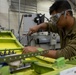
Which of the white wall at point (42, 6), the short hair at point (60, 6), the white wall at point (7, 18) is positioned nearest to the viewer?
the short hair at point (60, 6)

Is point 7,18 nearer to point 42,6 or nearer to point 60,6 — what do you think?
point 42,6

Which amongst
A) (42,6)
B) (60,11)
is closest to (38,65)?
(60,11)

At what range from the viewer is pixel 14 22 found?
20.4 ft

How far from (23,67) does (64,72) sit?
397 millimetres

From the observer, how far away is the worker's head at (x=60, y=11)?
5.17 feet

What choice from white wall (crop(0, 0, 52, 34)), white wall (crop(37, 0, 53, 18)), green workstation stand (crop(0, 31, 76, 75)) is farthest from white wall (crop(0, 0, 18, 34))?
green workstation stand (crop(0, 31, 76, 75))

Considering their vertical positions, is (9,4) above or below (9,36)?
above

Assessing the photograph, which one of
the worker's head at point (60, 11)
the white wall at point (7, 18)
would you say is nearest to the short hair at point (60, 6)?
the worker's head at point (60, 11)

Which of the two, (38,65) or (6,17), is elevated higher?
(6,17)

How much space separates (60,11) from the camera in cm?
158

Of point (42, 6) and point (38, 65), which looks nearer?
point (38, 65)

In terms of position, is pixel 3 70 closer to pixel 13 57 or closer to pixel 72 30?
pixel 13 57

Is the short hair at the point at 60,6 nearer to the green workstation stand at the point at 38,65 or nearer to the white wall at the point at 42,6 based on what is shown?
the green workstation stand at the point at 38,65

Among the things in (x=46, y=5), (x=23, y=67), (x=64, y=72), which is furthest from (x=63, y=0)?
(x=46, y=5)
